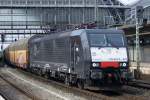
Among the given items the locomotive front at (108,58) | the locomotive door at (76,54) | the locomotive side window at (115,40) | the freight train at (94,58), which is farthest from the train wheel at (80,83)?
the locomotive side window at (115,40)

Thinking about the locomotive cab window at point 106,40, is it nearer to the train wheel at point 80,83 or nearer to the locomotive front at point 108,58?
the locomotive front at point 108,58

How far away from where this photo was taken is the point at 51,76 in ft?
96.7

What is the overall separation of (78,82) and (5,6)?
190ft

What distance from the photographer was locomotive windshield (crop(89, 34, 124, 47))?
69.4 feet

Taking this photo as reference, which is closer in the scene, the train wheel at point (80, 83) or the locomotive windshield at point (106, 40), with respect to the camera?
the locomotive windshield at point (106, 40)

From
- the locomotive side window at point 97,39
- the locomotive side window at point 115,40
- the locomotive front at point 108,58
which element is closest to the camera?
the locomotive front at point 108,58

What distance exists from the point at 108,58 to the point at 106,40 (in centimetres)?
111

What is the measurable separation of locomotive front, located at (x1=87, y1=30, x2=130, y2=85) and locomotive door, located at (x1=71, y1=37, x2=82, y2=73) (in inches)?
35.2

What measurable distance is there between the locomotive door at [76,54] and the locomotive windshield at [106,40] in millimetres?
762

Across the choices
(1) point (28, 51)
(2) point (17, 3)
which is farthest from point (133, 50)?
(2) point (17, 3)

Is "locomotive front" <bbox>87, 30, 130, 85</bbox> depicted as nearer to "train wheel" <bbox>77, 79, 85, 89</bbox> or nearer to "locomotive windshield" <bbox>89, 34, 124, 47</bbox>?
"locomotive windshield" <bbox>89, 34, 124, 47</bbox>

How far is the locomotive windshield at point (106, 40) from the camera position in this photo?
2114 cm

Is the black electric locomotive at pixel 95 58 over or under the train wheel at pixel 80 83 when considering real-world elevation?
over

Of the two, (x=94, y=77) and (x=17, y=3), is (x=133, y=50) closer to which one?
(x=94, y=77)
